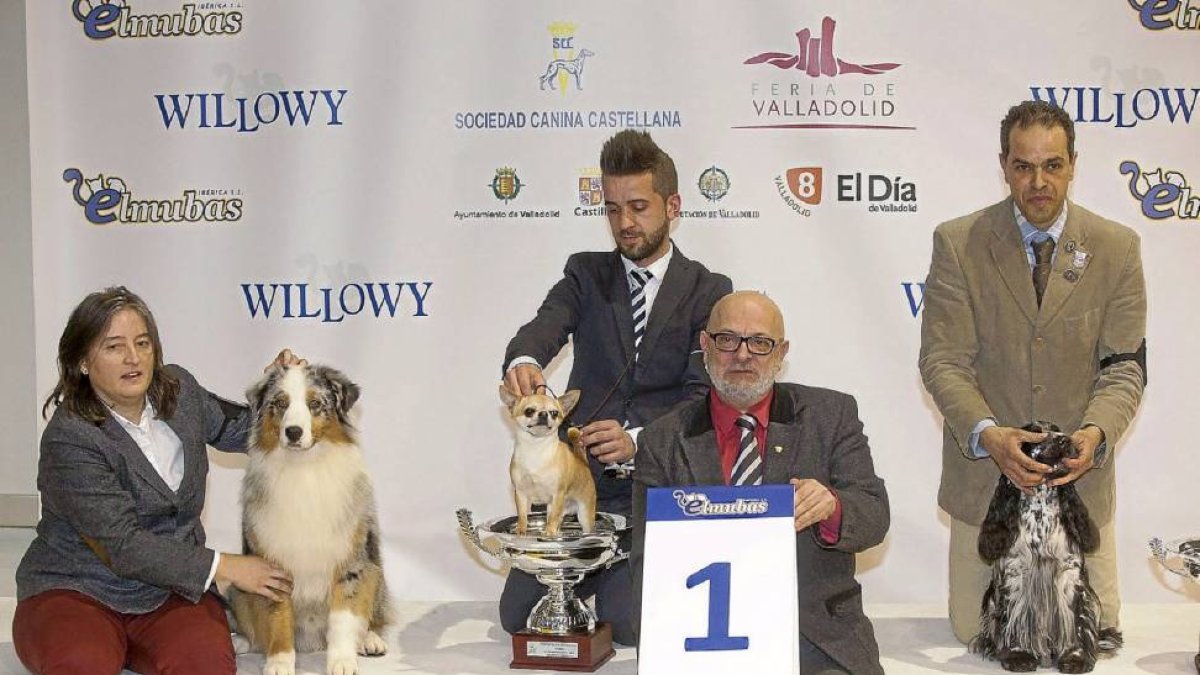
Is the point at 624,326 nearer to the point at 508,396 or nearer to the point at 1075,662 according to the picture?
the point at 508,396

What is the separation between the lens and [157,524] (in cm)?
383

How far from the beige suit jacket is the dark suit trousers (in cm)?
111

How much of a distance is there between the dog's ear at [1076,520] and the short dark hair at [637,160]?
1533 millimetres

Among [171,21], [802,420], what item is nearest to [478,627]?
[802,420]

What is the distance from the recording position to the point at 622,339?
441cm

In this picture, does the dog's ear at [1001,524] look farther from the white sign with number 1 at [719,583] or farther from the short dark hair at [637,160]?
the short dark hair at [637,160]

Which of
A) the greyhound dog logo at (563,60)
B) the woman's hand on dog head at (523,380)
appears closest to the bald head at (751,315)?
the woman's hand on dog head at (523,380)

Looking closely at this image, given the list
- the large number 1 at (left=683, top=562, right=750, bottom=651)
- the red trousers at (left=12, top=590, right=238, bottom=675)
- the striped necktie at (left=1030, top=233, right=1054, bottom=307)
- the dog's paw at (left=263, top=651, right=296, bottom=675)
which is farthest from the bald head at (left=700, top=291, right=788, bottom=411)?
the red trousers at (left=12, top=590, right=238, bottom=675)

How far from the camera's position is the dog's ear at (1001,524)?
3779 mm

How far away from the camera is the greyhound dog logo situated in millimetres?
5051

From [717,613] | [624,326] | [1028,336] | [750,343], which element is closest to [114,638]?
[717,613]

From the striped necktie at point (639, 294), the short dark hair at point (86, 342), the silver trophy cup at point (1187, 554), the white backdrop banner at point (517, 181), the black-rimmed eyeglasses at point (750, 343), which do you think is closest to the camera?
the black-rimmed eyeglasses at point (750, 343)

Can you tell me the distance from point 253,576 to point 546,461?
882 millimetres

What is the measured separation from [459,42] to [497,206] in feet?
2.10
